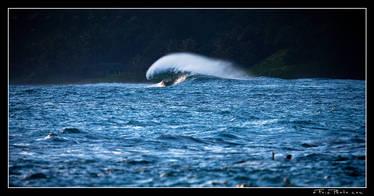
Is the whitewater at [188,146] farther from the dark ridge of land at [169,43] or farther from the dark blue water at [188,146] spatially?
the dark ridge of land at [169,43]

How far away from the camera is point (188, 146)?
1215 centimetres

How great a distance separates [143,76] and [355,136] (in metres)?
61.4

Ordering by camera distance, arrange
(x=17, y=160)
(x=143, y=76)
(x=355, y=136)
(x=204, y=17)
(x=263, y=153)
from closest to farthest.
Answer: (x=17, y=160) → (x=263, y=153) → (x=355, y=136) → (x=143, y=76) → (x=204, y=17)

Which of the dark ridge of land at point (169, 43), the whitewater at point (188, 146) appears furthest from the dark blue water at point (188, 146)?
the dark ridge of land at point (169, 43)

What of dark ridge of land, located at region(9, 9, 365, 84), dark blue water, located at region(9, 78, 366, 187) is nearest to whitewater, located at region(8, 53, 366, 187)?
dark blue water, located at region(9, 78, 366, 187)

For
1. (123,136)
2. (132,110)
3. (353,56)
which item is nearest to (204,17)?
(353,56)

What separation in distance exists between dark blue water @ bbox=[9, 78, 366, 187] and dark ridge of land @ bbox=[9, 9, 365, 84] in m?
37.6

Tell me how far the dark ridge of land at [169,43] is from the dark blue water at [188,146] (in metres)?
37.6

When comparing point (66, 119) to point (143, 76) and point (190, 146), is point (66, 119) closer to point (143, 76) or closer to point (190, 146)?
point (190, 146)

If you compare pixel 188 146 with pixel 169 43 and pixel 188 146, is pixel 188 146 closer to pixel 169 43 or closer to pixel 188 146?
pixel 188 146

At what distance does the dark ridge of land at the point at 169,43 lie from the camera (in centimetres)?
6047

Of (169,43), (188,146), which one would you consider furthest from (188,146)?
(169,43)

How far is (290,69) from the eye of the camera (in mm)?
64625

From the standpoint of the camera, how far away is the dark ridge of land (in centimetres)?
6047
